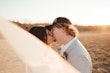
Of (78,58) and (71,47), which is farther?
(71,47)

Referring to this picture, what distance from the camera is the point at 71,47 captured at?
2582mm

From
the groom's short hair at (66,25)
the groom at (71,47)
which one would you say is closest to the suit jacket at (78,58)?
the groom at (71,47)

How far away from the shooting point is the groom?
2.42 meters

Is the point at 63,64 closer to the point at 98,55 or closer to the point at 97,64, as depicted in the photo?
the point at 97,64

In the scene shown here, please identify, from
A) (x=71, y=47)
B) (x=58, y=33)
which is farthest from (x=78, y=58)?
(x=58, y=33)

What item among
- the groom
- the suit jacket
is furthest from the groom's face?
the suit jacket

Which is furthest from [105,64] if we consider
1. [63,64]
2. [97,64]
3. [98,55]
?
[63,64]

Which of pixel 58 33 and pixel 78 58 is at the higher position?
pixel 58 33

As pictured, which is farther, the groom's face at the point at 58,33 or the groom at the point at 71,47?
the groom's face at the point at 58,33

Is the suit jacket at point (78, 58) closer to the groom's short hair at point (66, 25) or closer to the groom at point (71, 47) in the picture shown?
the groom at point (71, 47)

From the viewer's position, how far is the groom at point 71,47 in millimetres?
2420

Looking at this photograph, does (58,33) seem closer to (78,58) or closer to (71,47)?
(71,47)

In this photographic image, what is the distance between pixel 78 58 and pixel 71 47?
0.16 m

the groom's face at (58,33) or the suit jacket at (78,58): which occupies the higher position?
the groom's face at (58,33)
